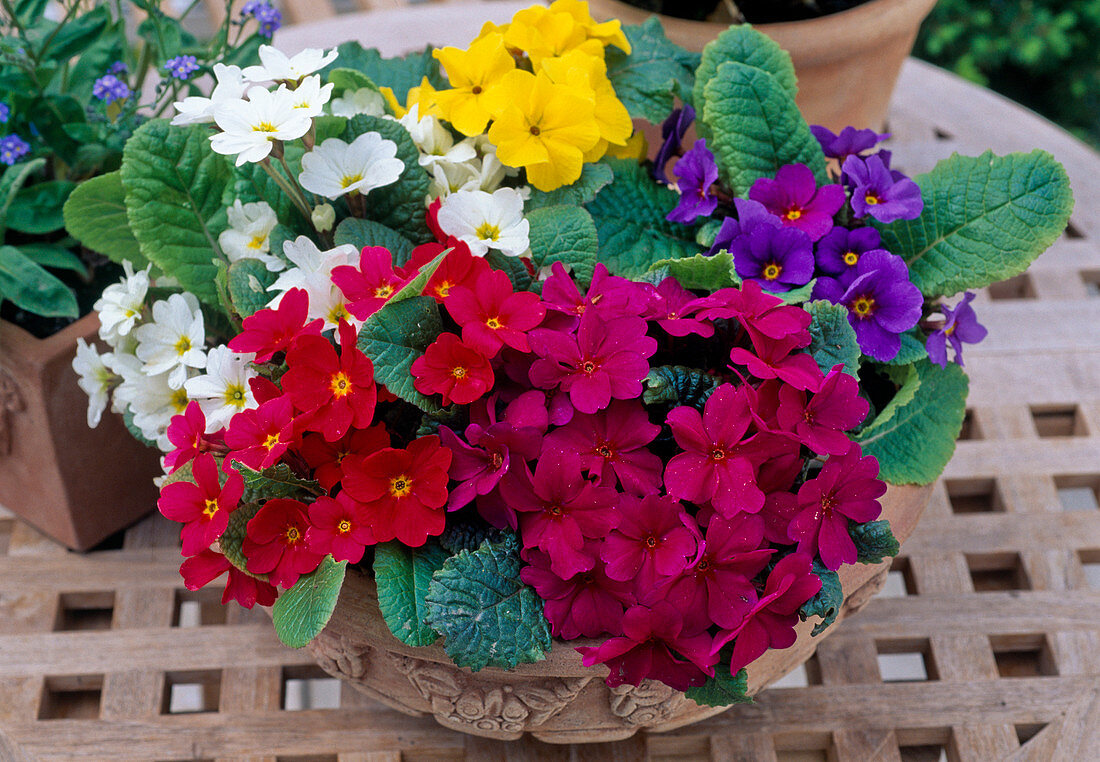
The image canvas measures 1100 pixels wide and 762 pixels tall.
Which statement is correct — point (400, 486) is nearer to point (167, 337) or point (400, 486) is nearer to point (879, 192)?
point (167, 337)

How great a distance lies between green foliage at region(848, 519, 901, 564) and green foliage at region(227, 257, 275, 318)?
0.43m

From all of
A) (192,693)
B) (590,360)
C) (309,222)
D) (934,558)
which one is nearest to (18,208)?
(309,222)

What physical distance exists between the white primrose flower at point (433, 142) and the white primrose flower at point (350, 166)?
0.05 metres

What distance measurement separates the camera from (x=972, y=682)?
823 millimetres

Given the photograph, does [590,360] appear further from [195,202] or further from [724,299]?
[195,202]

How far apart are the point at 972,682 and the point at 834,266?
363mm

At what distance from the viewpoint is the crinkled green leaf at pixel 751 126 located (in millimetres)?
798

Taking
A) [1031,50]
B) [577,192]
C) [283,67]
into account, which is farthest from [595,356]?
[1031,50]

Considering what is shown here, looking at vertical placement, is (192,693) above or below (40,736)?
below

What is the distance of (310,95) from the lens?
69cm

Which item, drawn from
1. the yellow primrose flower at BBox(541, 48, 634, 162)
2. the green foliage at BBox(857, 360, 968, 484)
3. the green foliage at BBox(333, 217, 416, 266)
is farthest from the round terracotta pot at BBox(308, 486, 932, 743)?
the yellow primrose flower at BBox(541, 48, 634, 162)

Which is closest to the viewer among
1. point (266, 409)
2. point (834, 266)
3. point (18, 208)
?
point (266, 409)

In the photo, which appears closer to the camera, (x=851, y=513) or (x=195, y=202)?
(x=851, y=513)

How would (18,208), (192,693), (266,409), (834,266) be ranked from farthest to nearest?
1. (192,693)
2. (18,208)
3. (834,266)
4. (266,409)
